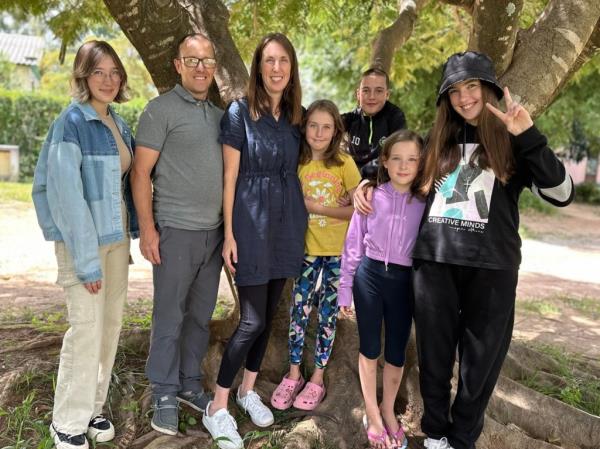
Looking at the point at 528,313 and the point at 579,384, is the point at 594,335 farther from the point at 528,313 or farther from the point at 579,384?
the point at 579,384

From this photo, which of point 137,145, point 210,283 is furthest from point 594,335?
point 137,145

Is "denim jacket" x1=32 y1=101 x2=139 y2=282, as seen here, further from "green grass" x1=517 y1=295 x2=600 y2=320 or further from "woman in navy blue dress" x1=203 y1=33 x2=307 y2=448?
"green grass" x1=517 y1=295 x2=600 y2=320

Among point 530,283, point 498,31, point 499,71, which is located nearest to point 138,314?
point 499,71

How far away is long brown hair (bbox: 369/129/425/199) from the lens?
2.97m

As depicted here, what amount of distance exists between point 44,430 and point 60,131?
1597mm

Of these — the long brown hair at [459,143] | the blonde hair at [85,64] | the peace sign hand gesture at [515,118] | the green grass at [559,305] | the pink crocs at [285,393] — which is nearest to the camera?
the peace sign hand gesture at [515,118]

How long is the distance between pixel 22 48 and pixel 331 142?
43474 mm

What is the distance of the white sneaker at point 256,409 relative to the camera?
3254 millimetres

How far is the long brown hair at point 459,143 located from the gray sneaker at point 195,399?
1.72 metres

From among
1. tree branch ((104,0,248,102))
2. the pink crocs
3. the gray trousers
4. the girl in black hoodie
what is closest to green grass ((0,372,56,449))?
the gray trousers

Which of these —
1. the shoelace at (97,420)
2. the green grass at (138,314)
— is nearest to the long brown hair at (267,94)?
the shoelace at (97,420)

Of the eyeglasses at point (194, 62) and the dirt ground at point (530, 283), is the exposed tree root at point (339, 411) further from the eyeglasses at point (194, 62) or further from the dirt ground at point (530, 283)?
the dirt ground at point (530, 283)

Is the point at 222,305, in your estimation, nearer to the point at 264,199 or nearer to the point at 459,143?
the point at 264,199

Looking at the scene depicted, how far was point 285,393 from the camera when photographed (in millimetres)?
3465
